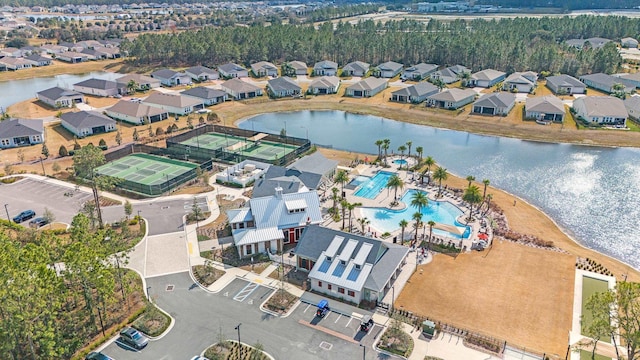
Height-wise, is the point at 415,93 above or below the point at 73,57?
below

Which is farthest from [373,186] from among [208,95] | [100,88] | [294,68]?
[100,88]

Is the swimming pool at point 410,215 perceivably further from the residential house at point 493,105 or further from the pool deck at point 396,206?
the residential house at point 493,105

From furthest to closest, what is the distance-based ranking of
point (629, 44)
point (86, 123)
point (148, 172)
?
point (629, 44)
point (86, 123)
point (148, 172)

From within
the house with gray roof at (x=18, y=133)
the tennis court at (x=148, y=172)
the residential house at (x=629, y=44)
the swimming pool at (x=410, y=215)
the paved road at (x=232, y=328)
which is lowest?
the paved road at (x=232, y=328)

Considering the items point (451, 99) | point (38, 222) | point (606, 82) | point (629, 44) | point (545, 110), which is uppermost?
point (629, 44)

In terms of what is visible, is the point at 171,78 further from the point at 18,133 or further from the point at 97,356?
the point at 97,356

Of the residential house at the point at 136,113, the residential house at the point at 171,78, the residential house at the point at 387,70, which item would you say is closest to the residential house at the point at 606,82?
the residential house at the point at 387,70
